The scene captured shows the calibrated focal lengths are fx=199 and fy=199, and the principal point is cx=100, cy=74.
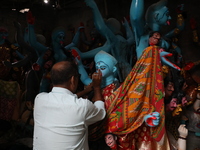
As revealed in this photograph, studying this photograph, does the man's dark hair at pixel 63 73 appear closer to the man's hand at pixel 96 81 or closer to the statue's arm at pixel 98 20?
the man's hand at pixel 96 81

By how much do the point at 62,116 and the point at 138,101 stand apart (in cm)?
61

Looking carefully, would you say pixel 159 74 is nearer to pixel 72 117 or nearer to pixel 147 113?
pixel 147 113

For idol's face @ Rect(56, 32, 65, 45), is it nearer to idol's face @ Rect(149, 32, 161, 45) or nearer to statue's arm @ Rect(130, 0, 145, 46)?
statue's arm @ Rect(130, 0, 145, 46)

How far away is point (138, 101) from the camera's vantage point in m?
1.47

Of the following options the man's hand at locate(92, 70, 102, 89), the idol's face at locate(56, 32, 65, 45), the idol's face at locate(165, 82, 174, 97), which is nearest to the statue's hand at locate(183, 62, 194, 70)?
the idol's face at locate(165, 82, 174, 97)

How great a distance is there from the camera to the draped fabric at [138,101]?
144 cm

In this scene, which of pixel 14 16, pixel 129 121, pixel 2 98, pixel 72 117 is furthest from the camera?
pixel 14 16

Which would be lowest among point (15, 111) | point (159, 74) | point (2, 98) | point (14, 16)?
point (15, 111)

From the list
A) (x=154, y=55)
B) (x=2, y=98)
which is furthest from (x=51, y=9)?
(x=154, y=55)

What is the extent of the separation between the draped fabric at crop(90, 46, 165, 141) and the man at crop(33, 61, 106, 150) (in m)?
0.27

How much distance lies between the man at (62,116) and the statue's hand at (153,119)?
1.42 feet

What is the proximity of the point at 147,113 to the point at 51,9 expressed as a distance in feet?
12.4

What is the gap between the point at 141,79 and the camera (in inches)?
58.6

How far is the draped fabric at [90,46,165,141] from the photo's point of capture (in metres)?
1.44
